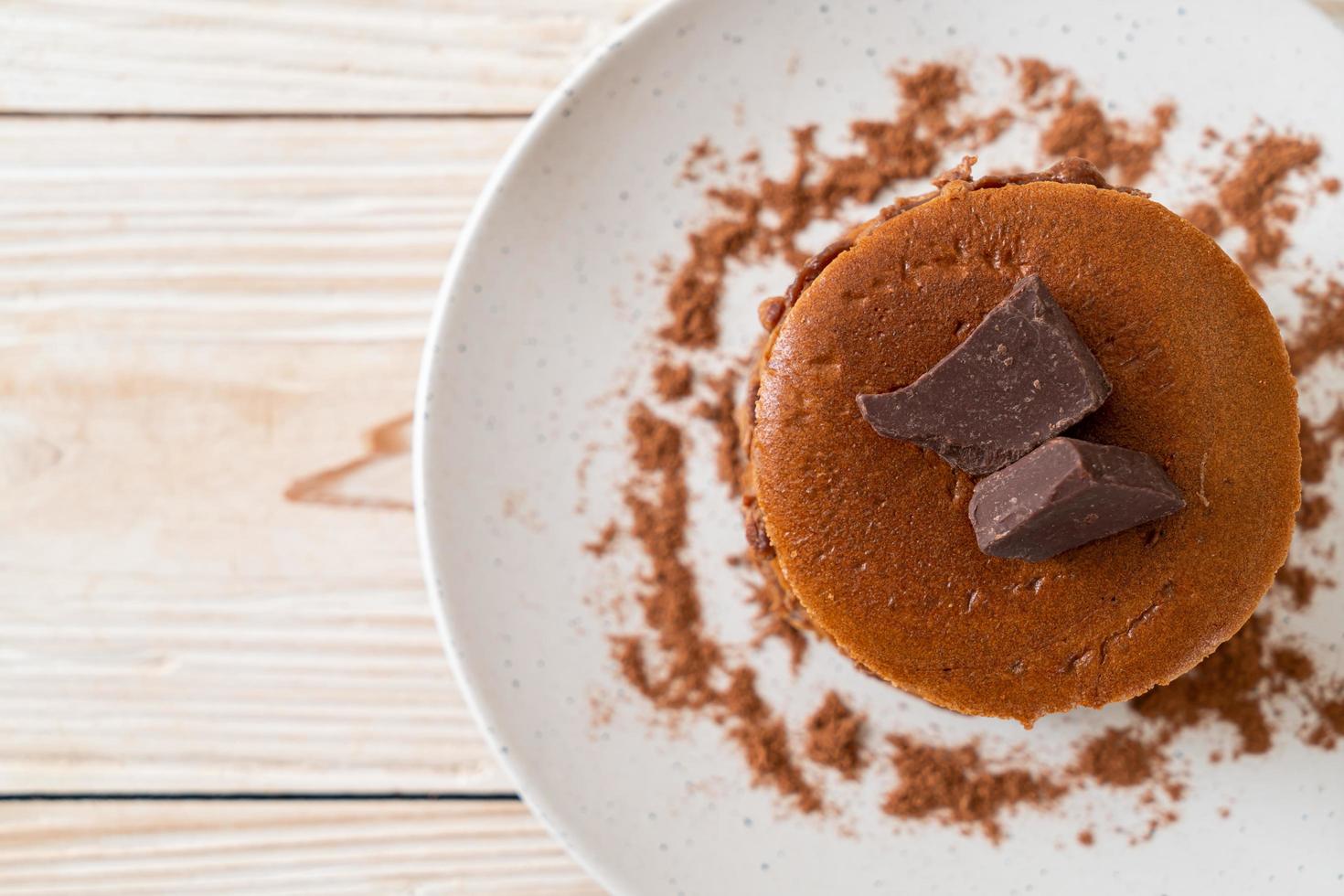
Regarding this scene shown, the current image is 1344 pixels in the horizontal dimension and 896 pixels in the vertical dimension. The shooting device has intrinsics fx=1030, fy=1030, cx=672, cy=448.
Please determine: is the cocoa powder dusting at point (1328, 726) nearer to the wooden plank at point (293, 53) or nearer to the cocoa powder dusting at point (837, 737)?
the cocoa powder dusting at point (837, 737)

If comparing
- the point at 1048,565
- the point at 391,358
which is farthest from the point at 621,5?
the point at 1048,565

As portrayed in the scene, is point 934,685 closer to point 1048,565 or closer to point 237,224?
point 1048,565

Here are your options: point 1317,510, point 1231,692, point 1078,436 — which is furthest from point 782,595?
point 1317,510

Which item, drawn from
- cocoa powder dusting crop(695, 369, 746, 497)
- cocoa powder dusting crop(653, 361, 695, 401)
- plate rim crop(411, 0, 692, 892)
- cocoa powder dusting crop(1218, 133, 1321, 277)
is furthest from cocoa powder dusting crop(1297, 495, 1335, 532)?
plate rim crop(411, 0, 692, 892)

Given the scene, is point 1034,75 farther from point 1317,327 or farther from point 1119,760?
point 1119,760

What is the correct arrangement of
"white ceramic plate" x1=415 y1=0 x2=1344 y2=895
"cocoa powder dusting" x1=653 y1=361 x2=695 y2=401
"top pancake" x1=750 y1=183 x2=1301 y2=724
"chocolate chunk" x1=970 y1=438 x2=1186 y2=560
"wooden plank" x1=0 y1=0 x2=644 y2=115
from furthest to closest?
1. "wooden plank" x1=0 y1=0 x2=644 y2=115
2. "cocoa powder dusting" x1=653 y1=361 x2=695 y2=401
3. "white ceramic plate" x1=415 y1=0 x2=1344 y2=895
4. "top pancake" x1=750 y1=183 x2=1301 y2=724
5. "chocolate chunk" x1=970 y1=438 x2=1186 y2=560

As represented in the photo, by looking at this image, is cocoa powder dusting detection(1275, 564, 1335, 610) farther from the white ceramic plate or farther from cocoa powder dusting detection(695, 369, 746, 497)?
cocoa powder dusting detection(695, 369, 746, 497)
